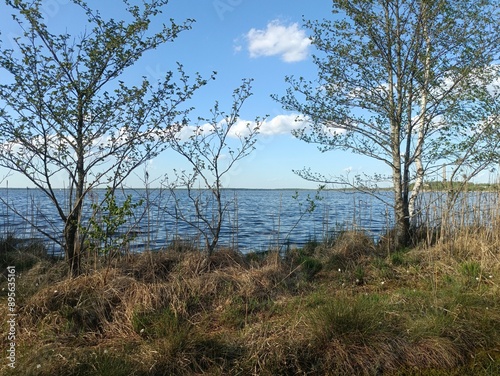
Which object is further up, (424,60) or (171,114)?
(424,60)

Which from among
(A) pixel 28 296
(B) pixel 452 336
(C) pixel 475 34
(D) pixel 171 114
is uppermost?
(C) pixel 475 34

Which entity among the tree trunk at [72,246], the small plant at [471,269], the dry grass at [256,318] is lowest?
the dry grass at [256,318]

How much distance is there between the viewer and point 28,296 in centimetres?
438

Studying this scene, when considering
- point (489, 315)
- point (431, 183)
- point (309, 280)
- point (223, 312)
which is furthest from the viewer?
point (431, 183)

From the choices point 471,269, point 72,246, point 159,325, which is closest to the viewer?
point 159,325

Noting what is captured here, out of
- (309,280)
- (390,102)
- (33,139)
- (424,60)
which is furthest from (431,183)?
(33,139)

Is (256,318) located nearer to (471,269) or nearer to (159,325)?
(159,325)

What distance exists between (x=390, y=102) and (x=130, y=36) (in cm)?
447

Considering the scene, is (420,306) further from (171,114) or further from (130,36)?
(130,36)

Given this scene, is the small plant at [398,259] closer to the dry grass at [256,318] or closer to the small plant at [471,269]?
the dry grass at [256,318]

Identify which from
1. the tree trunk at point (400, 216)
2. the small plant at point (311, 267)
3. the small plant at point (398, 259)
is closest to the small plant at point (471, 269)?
the small plant at point (398, 259)

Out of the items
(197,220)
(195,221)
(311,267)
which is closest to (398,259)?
(311,267)

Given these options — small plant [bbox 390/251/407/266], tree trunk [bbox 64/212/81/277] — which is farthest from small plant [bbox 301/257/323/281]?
tree trunk [bbox 64/212/81/277]

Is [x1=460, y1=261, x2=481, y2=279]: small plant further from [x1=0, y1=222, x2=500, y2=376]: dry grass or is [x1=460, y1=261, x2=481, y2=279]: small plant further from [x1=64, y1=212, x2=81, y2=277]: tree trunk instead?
[x1=64, y1=212, x2=81, y2=277]: tree trunk
